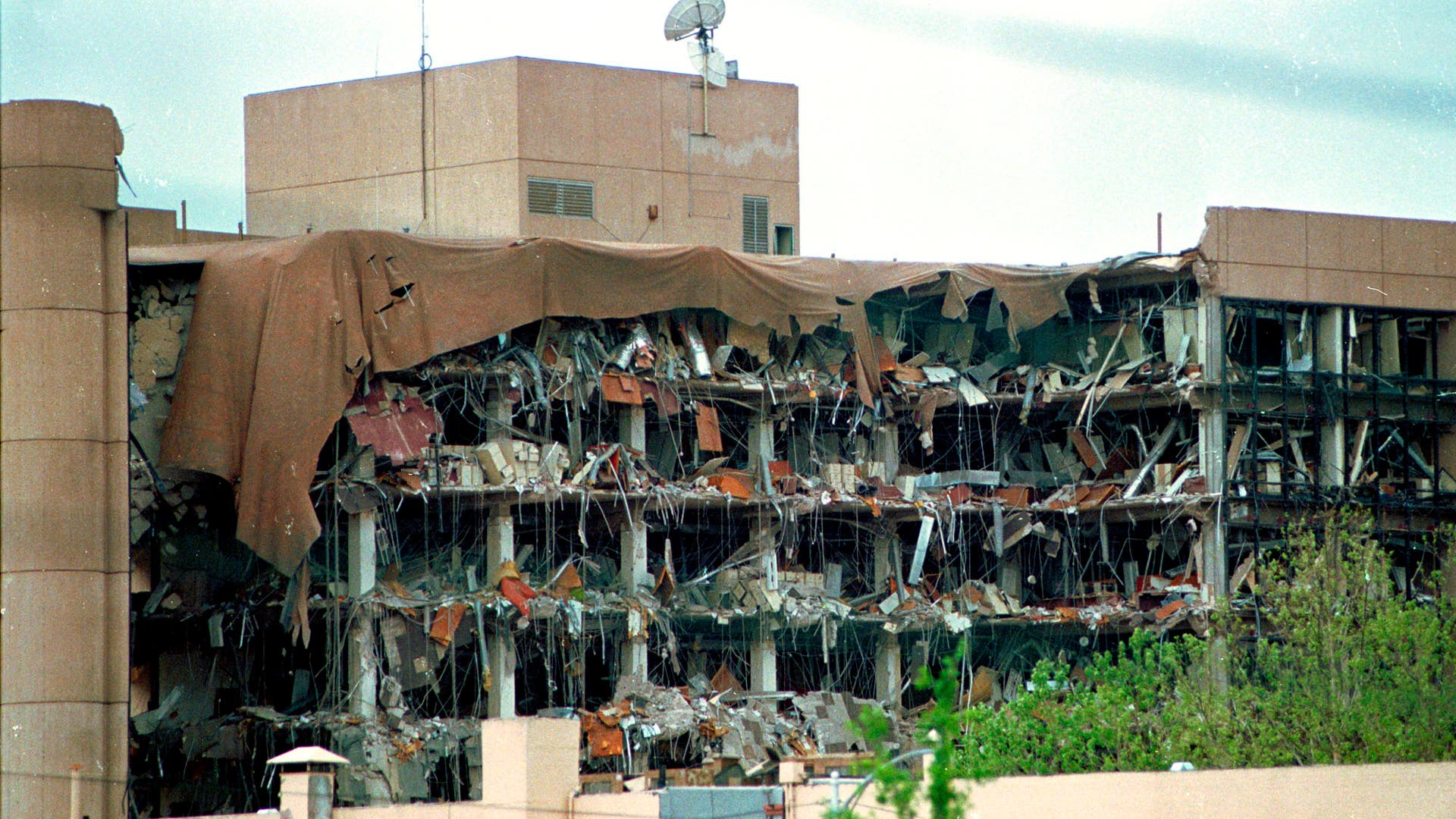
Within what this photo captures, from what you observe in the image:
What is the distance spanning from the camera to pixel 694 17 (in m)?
48.8

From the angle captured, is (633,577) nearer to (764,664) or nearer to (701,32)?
(764,664)

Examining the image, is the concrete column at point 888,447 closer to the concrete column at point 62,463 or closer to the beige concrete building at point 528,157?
the beige concrete building at point 528,157

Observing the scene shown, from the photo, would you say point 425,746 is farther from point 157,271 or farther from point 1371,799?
point 1371,799

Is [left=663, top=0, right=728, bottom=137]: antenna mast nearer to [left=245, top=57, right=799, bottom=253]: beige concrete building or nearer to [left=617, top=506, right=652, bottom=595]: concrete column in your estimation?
[left=245, top=57, right=799, bottom=253]: beige concrete building

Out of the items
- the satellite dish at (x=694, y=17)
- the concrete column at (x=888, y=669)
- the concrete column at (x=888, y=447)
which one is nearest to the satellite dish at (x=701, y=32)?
the satellite dish at (x=694, y=17)

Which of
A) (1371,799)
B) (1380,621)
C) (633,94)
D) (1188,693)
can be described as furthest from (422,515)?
(1371,799)

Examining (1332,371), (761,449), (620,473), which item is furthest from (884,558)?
(1332,371)

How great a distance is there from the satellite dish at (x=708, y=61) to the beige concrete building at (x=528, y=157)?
0.23m

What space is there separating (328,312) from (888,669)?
1384cm

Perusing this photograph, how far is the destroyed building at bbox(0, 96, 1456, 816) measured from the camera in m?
34.4

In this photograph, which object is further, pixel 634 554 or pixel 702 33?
pixel 702 33

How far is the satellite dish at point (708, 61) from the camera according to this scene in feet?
161

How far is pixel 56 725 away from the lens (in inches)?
1300

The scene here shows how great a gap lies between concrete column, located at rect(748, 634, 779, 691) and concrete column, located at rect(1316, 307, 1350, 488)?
36.9 ft
